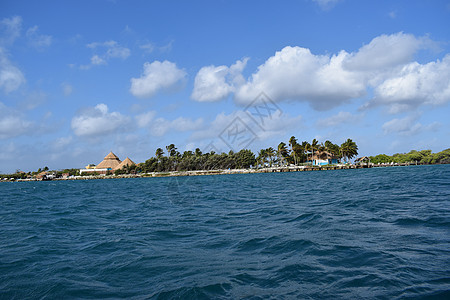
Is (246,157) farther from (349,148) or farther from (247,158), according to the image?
(349,148)

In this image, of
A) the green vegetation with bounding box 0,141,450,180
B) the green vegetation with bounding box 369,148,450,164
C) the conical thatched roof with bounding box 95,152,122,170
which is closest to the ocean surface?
the green vegetation with bounding box 0,141,450,180

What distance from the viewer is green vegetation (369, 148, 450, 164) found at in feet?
405

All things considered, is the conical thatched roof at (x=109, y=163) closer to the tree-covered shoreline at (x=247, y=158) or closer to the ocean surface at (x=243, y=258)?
the tree-covered shoreline at (x=247, y=158)

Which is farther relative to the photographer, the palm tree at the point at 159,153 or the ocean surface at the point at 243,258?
the palm tree at the point at 159,153

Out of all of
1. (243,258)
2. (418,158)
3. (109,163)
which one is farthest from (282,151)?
(243,258)

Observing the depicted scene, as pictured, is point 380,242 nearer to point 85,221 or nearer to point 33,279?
point 33,279

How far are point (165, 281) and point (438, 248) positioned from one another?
5.63m

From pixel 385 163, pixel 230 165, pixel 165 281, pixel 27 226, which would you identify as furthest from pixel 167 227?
pixel 385 163

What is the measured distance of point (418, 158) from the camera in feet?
411

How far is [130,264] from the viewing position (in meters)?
6.56

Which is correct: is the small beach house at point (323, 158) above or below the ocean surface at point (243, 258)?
above

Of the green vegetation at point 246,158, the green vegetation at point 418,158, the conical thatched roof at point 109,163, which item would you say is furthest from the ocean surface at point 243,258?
the conical thatched roof at point 109,163

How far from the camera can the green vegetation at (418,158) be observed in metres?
123

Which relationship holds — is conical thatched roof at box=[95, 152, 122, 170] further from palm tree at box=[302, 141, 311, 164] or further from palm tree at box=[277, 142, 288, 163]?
palm tree at box=[302, 141, 311, 164]
